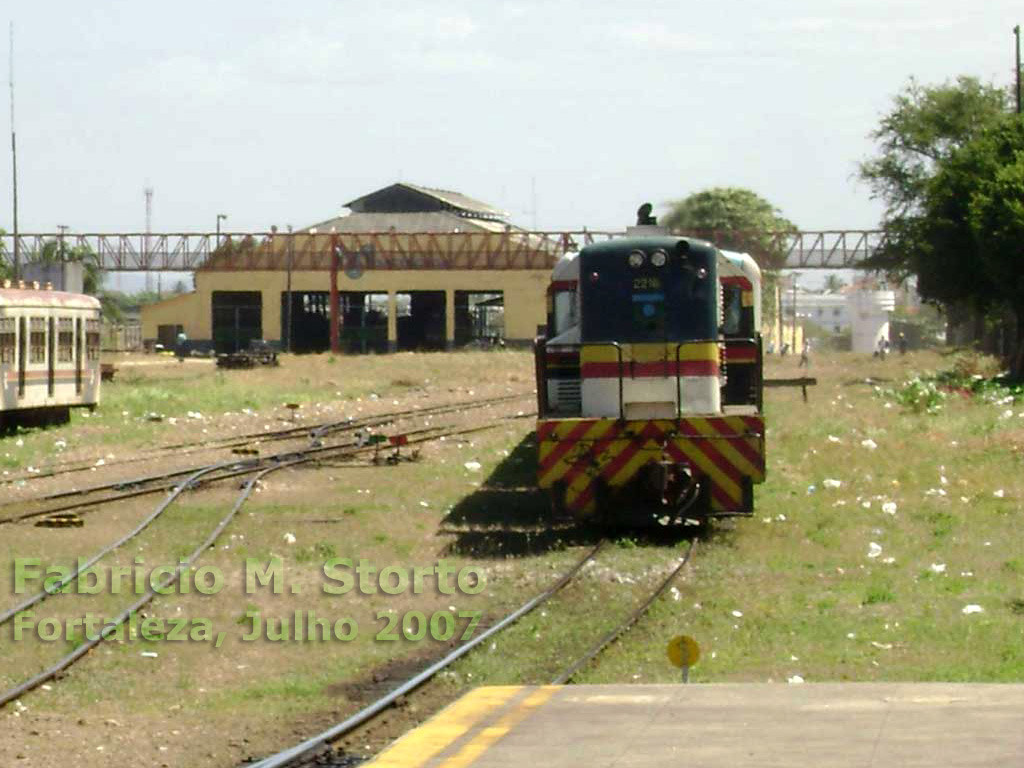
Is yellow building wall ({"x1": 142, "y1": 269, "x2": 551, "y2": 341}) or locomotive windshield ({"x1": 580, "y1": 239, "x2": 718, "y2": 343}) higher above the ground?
yellow building wall ({"x1": 142, "y1": 269, "x2": 551, "y2": 341})

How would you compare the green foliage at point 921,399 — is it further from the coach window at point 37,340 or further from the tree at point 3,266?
the tree at point 3,266

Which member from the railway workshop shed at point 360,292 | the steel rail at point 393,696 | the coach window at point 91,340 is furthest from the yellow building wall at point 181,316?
the steel rail at point 393,696

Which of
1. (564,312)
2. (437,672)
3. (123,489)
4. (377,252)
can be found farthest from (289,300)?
(437,672)

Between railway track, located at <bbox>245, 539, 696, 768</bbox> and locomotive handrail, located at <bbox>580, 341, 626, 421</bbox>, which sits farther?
locomotive handrail, located at <bbox>580, 341, 626, 421</bbox>

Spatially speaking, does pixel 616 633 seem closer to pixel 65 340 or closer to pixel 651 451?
pixel 651 451

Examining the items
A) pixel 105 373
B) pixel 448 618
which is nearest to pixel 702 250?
pixel 448 618

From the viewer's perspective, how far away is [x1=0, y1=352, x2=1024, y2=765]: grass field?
35.6 feet

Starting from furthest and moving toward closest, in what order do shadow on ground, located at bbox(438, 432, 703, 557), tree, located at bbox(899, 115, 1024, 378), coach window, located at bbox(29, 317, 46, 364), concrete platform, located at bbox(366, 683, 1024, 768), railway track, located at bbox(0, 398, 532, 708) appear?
tree, located at bbox(899, 115, 1024, 378) < coach window, located at bbox(29, 317, 46, 364) < shadow on ground, located at bbox(438, 432, 703, 557) < railway track, located at bbox(0, 398, 532, 708) < concrete platform, located at bbox(366, 683, 1024, 768)

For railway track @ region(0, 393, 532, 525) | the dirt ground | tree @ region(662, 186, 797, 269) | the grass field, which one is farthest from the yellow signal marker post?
tree @ region(662, 186, 797, 269)

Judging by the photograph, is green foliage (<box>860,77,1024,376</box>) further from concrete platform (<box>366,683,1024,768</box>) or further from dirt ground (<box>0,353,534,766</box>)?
concrete platform (<box>366,683,1024,768</box>)

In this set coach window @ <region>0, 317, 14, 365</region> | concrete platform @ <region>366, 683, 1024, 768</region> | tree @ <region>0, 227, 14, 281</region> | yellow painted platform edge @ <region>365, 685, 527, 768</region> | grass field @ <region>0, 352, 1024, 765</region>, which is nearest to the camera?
concrete platform @ <region>366, 683, 1024, 768</region>

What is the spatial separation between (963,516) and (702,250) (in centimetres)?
435

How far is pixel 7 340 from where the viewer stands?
98.6 ft

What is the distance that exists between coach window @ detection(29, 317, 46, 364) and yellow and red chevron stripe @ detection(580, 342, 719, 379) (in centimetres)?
1656
